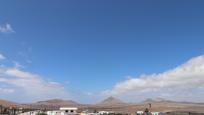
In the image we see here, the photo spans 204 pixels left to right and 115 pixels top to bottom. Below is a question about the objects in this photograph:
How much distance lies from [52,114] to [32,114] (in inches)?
347

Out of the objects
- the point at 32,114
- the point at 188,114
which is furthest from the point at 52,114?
the point at 188,114

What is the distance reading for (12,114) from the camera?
127 metres

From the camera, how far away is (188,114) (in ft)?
369

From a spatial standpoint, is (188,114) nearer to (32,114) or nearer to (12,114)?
(32,114)

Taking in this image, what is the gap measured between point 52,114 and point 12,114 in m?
17.5

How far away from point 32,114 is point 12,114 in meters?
8.68

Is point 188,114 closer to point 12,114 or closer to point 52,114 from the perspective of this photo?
point 52,114

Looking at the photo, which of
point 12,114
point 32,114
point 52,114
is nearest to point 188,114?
point 52,114

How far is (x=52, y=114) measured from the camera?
125812 mm

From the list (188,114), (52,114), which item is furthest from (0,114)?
(188,114)

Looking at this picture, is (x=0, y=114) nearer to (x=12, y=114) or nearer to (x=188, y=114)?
(x=12, y=114)

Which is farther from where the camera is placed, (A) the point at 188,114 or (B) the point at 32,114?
(B) the point at 32,114

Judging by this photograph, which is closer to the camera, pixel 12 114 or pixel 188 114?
pixel 188 114

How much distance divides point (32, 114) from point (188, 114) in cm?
6452
